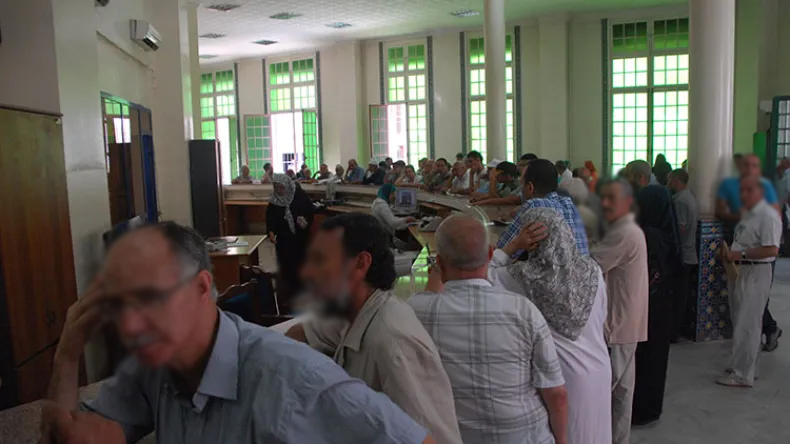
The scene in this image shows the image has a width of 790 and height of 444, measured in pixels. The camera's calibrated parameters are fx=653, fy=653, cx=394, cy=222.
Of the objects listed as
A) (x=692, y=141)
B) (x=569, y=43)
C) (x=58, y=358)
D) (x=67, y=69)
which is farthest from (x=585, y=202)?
(x=569, y=43)

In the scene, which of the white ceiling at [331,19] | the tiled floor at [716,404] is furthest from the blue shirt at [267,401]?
the white ceiling at [331,19]

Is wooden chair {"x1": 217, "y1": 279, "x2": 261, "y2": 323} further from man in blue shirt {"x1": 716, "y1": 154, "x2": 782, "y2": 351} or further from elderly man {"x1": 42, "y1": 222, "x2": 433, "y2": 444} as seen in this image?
man in blue shirt {"x1": 716, "y1": 154, "x2": 782, "y2": 351}

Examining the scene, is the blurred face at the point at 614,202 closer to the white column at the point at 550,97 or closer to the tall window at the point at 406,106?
the white column at the point at 550,97

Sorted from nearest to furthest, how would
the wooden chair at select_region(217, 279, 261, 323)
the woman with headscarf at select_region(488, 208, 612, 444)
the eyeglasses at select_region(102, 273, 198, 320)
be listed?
the eyeglasses at select_region(102, 273, 198, 320) < the woman with headscarf at select_region(488, 208, 612, 444) < the wooden chair at select_region(217, 279, 261, 323)

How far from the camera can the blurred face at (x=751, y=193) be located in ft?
1.57

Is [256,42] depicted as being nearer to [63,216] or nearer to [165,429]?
[63,216]

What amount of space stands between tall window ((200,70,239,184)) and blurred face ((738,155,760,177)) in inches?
816

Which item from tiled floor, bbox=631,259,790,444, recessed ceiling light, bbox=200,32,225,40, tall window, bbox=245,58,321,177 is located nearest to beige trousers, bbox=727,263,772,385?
tiled floor, bbox=631,259,790,444

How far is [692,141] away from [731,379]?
13.6 feet

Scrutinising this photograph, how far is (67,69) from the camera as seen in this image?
14.1 feet

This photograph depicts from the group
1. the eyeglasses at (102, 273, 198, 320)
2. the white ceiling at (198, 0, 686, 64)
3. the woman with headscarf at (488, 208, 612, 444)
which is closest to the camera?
the eyeglasses at (102, 273, 198, 320)

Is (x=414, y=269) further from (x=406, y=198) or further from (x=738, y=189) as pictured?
(x=406, y=198)

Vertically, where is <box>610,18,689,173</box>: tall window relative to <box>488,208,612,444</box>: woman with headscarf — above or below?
above

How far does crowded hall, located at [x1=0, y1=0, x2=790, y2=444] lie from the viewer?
21.0 inches
